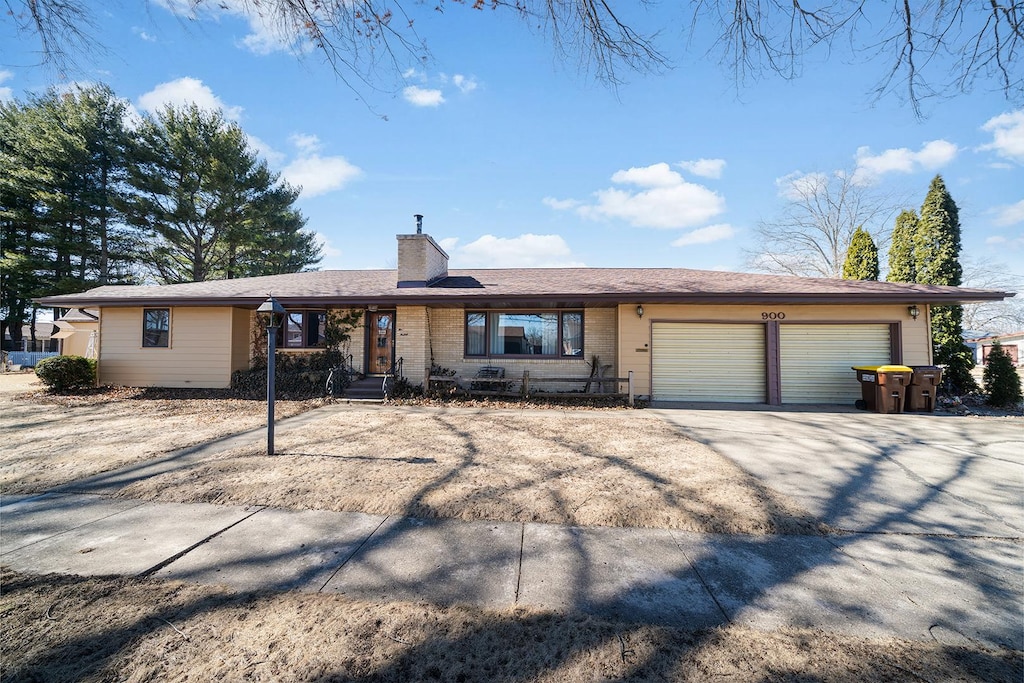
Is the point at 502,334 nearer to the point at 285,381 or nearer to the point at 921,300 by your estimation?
the point at 285,381

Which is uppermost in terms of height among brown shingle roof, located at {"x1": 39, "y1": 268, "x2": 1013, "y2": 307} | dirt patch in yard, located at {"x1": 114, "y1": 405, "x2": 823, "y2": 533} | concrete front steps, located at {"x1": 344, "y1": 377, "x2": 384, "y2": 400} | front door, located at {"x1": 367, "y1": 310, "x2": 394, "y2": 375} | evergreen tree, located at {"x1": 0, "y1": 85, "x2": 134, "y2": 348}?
evergreen tree, located at {"x1": 0, "y1": 85, "x2": 134, "y2": 348}

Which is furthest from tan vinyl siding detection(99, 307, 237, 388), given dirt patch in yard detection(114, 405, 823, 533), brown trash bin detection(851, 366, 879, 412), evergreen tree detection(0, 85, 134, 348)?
brown trash bin detection(851, 366, 879, 412)

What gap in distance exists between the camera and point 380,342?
1156 centimetres

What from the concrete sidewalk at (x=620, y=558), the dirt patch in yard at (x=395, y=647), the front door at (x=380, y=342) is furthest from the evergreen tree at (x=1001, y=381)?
the front door at (x=380, y=342)

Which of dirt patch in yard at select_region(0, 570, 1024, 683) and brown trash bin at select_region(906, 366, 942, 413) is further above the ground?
brown trash bin at select_region(906, 366, 942, 413)

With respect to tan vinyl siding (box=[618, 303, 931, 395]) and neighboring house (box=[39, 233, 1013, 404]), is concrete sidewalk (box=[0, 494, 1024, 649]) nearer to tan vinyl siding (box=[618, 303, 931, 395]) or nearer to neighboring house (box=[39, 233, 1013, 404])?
neighboring house (box=[39, 233, 1013, 404])

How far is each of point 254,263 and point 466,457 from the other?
27665mm

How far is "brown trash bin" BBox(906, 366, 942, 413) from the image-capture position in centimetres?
907

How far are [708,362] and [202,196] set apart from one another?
28197 mm

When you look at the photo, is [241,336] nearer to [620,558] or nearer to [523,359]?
[523,359]

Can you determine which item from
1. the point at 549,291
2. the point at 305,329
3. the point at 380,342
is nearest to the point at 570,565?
the point at 549,291

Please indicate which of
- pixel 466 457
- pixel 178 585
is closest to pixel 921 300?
pixel 466 457

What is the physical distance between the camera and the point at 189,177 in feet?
74.4

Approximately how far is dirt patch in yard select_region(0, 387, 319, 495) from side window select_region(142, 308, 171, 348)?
144 cm
